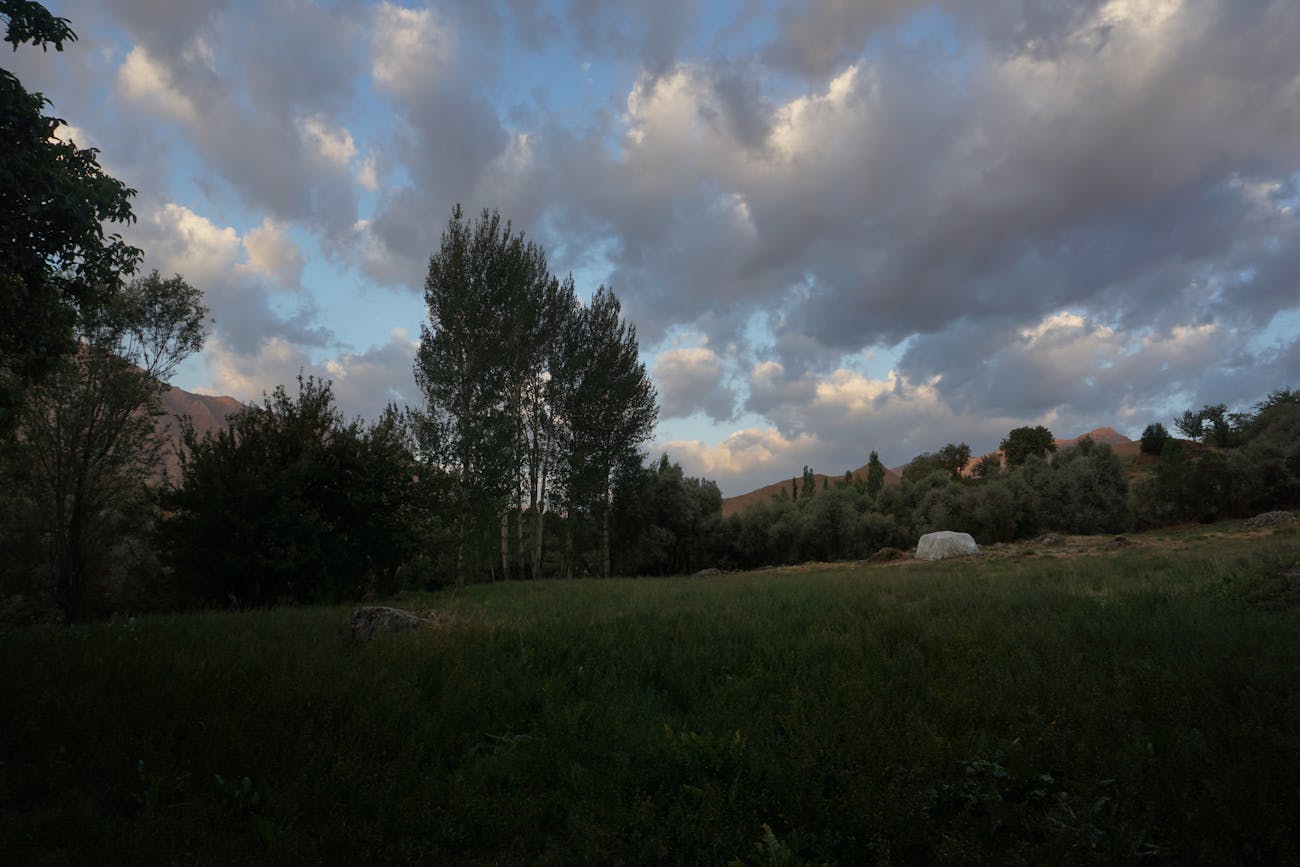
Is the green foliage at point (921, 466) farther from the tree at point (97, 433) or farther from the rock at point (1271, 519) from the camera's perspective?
the tree at point (97, 433)

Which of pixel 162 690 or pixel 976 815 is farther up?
pixel 162 690

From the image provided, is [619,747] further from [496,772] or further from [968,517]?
[968,517]

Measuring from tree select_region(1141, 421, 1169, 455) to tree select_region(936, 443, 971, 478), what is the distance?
21.3m

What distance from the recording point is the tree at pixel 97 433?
1955 centimetres

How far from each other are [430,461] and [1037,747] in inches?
Result: 692

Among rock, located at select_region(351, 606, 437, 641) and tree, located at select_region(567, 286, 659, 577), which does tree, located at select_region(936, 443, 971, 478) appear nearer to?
tree, located at select_region(567, 286, 659, 577)

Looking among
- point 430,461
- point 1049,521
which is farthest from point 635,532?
point 1049,521

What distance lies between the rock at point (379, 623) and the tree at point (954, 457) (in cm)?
9308

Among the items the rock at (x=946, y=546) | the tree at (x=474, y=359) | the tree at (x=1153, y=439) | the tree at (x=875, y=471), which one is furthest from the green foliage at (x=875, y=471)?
the tree at (x=474, y=359)

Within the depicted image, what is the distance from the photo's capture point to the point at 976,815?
4.48m

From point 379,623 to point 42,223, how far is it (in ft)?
24.5

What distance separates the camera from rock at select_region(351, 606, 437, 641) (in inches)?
370

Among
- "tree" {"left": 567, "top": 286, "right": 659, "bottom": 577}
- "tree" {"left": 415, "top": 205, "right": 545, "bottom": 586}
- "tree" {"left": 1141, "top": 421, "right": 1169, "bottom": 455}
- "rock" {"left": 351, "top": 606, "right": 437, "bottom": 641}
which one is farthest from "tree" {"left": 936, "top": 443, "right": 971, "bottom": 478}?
"rock" {"left": 351, "top": 606, "right": 437, "bottom": 641}

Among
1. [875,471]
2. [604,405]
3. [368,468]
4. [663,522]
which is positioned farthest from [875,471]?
[368,468]
